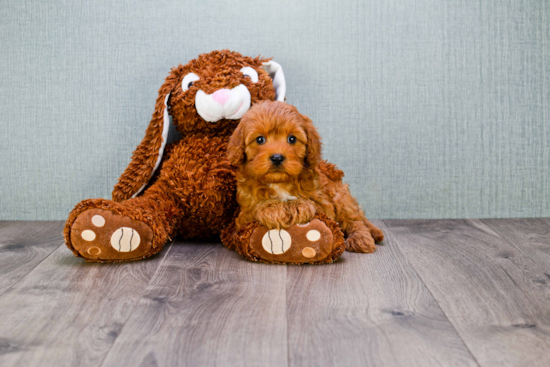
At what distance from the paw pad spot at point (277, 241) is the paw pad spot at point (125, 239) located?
A: 0.34 meters

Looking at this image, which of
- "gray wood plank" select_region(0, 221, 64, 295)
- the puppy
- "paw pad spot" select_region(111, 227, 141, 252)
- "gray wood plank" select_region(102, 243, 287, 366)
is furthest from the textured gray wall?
"gray wood plank" select_region(102, 243, 287, 366)

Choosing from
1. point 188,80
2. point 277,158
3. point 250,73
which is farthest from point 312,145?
point 188,80

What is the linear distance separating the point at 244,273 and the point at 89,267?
0.41m

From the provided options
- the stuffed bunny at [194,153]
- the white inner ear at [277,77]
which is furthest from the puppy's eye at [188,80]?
the white inner ear at [277,77]

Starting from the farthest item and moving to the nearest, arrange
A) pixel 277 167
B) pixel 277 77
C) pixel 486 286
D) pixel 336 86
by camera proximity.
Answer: pixel 336 86, pixel 277 77, pixel 277 167, pixel 486 286

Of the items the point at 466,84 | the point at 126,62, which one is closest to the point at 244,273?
the point at 126,62

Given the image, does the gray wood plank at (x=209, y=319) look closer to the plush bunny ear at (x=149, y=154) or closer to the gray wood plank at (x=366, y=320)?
the gray wood plank at (x=366, y=320)

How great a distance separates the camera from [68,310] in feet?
3.43

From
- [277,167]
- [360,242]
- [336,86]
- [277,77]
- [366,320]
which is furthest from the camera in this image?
[336,86]

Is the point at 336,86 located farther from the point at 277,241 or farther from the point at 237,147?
the point at 277,241

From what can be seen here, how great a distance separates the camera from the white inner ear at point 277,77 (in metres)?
1.62

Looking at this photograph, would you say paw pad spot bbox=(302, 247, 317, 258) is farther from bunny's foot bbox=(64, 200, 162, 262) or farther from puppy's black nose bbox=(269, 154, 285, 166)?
bunny's foot bbox=(64, 200, 162, 262)

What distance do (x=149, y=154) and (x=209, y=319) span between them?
2.38 ft

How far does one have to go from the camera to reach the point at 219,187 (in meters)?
1.50
